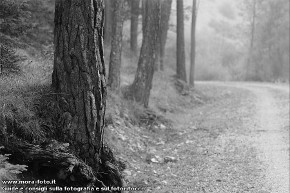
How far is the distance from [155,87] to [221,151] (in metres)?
7.79

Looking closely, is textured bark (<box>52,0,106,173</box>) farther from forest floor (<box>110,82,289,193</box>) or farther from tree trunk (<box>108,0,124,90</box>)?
tree trunk (<box>108,0,124,90</box>)

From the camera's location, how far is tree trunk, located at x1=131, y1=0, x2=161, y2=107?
43.7 ft

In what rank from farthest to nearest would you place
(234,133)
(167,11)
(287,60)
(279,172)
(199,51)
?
(199,51) < (287,60) < (167,11) < (234,133) < (279,172)

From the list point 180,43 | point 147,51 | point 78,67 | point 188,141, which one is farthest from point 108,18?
point 78,67

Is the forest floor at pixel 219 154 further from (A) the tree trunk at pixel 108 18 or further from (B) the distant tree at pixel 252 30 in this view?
(B) the distant tree at pixel 252 30

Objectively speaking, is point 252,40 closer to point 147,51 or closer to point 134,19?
point 134,19

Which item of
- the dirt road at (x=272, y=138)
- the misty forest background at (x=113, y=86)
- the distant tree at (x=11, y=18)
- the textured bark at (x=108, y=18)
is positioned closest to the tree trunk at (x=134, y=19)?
the misty forest background at (x=113, y=86)

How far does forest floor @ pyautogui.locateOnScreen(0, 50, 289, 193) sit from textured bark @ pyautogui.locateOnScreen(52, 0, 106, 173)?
0.62 m

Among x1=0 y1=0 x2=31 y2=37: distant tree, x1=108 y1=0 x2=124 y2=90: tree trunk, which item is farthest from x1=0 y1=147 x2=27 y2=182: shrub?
x1=108 y1=0 x2=124 y2=90: tree trunk

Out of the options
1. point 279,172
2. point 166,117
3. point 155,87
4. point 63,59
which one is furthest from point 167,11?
point 63,59

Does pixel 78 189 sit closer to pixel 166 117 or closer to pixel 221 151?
pixel 221 151

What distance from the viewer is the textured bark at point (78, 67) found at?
617 cm

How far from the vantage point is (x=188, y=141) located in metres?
12.0

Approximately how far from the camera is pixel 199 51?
46.2m
